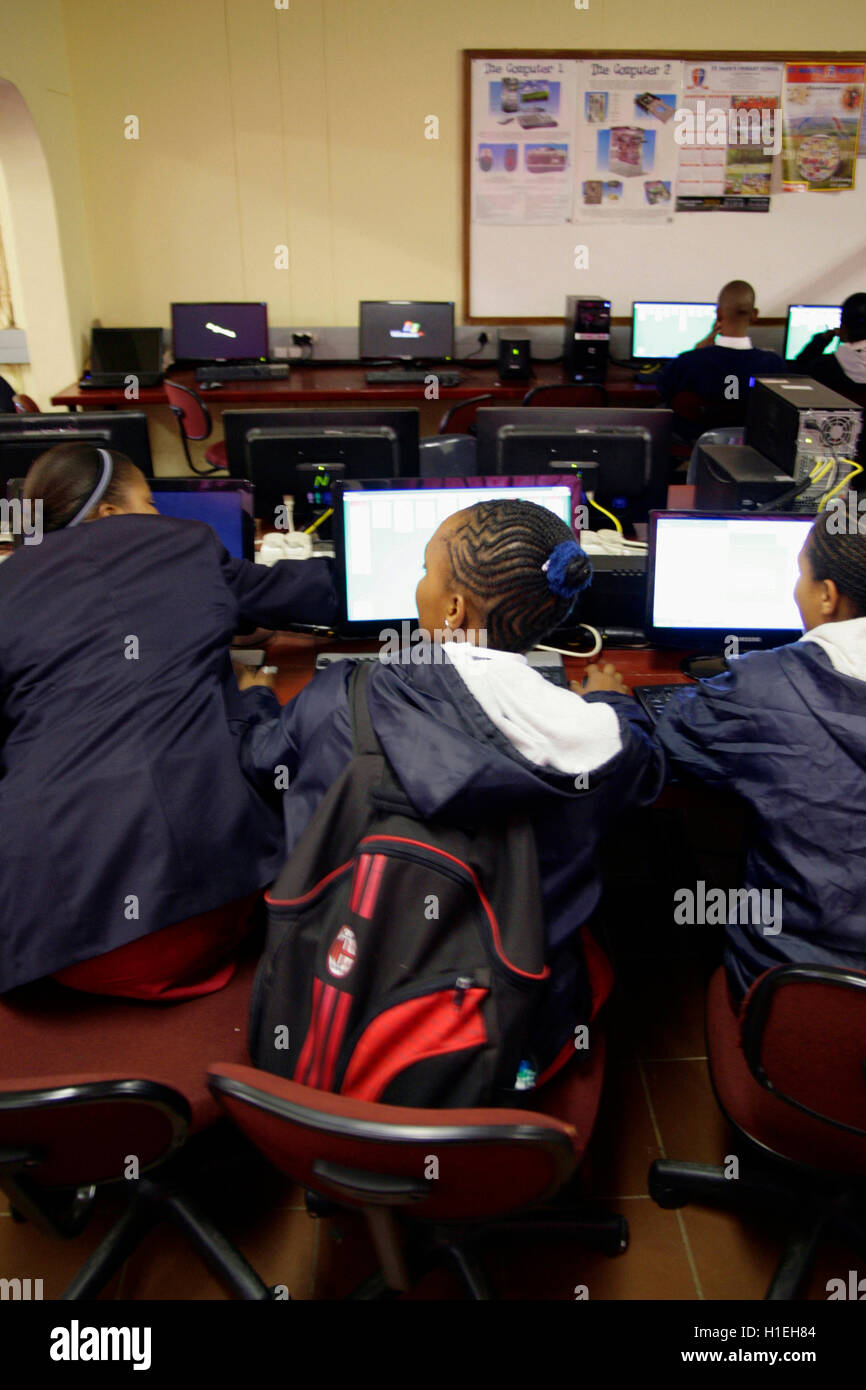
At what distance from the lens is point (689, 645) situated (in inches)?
87.1

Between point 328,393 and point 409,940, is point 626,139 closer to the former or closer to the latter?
point 328,393

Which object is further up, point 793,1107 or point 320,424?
point 320,424

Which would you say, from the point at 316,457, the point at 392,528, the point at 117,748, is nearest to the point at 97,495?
the point at 117,748

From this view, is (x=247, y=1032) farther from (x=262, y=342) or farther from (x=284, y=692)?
(x=262, y=342)

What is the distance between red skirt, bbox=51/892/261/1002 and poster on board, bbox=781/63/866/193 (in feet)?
17.2

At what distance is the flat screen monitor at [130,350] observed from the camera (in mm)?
5156

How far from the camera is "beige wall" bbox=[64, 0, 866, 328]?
4.92 metres

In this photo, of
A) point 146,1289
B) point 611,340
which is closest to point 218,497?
point 146,1289

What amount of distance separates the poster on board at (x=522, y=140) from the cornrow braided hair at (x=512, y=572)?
455 centimetres

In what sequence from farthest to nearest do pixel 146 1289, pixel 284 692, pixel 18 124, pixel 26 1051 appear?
pixel 18 124
pixel 284 692
pixel 146 1289
pixel 26 1051

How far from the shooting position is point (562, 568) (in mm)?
1283

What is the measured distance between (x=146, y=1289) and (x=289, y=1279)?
23 cm

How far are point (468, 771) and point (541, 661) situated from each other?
1.00 m

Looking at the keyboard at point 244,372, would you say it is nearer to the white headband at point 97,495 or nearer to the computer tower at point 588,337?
the computer tower at point 588,337
